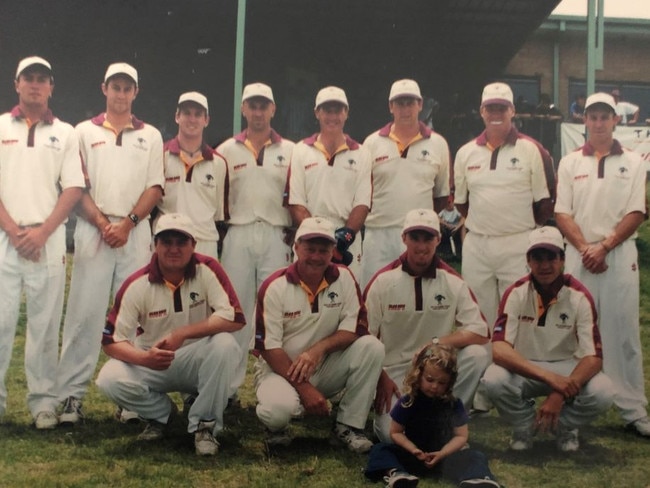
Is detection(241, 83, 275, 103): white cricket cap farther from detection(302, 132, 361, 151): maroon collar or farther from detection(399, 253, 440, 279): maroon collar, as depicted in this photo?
detection(399, 253, 440, 279): maroon collar

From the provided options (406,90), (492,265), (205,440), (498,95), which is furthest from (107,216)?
(498,95)

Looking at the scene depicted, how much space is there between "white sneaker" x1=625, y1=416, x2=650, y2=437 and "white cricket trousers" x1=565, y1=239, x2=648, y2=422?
0.31 feet

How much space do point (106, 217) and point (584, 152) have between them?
2.18 metres

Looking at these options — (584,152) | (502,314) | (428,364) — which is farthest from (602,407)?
(584,152)

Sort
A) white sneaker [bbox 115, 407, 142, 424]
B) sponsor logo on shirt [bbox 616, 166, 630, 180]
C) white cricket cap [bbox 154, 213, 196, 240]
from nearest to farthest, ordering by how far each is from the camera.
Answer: white cricket cap [bbox 154, 213, 196, 240]
white sneaker [bbox 115, 407, 142, 424]
sponsor logo on shirt [bbox 616, 166, 630, 180]

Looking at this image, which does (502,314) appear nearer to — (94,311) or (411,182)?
(411,182)

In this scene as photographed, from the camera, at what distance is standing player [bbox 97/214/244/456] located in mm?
3176

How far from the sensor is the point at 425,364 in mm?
2830

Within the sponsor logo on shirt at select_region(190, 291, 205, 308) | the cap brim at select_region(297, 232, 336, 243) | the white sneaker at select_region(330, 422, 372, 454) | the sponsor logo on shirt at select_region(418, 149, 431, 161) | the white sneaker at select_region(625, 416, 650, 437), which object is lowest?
the white sneaker at select_region(330, 422, 372, 454)

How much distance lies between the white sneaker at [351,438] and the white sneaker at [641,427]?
116 cm

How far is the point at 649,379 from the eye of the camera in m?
3.97

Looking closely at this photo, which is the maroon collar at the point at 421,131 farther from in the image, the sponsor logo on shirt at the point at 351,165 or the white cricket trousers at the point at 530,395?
the white cricket trousers at the point at 530,395

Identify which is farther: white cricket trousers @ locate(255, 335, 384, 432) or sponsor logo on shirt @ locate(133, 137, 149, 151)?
sponsor logo on shirt @ locate(133, 137, 149, 151)

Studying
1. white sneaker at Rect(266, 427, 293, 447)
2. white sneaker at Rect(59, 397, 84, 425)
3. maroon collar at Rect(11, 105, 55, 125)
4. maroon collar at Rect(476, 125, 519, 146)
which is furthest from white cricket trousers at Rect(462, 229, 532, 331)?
maroon collar at Rect(11, 105, 55, 125)
